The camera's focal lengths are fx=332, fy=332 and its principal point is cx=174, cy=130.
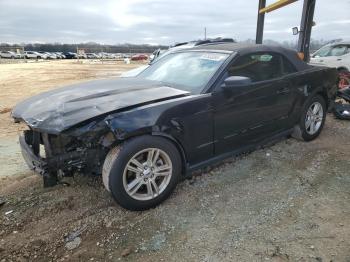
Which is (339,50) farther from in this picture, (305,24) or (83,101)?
(83,101)

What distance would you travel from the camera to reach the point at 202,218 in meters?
3.19

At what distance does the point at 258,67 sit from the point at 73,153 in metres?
2.57

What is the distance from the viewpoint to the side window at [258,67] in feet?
13.1

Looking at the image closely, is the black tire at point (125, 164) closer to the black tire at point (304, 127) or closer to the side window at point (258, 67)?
the side window at point (258, 67)

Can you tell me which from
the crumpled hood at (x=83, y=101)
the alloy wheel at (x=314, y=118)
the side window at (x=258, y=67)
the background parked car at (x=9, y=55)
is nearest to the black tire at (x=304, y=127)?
the alloy wheel at (x=314, y=118)

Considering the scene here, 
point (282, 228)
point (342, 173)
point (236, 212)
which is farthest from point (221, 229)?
point (342, 173)

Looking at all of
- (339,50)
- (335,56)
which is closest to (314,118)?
(335,56)

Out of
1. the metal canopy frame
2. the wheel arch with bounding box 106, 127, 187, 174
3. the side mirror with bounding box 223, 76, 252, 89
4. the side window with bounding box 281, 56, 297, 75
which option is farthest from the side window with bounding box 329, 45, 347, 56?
the wheel arch with bounding box 106, 127, 187, 174

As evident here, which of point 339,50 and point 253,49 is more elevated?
→ point 253,49

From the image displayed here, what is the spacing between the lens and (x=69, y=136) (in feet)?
9.98

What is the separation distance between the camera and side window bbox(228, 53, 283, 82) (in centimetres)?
400

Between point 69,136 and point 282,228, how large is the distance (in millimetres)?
2101

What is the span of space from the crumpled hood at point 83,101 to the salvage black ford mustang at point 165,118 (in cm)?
1

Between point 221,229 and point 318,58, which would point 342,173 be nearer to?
point 221,229
